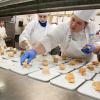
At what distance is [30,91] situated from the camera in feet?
2.99

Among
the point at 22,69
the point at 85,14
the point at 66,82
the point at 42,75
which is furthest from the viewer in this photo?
the point at 85,14

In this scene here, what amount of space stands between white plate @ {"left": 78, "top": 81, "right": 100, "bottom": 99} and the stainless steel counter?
28 mm

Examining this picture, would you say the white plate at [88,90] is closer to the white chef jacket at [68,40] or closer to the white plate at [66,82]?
the white plate at [66,82]

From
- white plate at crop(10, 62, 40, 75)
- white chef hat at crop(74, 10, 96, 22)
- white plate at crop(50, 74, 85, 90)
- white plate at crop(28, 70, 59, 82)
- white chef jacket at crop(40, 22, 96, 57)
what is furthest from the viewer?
white chef jacket at crop(40, 22, 96, 57)

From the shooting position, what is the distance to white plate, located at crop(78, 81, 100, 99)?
0.92 meters

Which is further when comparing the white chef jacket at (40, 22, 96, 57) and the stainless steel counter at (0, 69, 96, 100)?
the white chef jacket at (40, 22, 96, 57)

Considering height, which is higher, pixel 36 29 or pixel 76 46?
pixel 36 29

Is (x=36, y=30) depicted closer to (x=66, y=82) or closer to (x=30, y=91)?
(x=66, y=82)

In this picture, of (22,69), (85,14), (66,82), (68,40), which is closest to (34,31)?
(68,40)

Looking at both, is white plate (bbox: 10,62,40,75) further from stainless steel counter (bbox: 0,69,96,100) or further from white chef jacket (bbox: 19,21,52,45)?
white chef jacket (bbox: 19,21,52,45)

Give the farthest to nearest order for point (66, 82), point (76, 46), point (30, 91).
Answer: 1. point (76, 46)
2. point (66, 82)
3. point (30, 91)

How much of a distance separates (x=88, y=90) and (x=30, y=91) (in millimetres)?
A: 351

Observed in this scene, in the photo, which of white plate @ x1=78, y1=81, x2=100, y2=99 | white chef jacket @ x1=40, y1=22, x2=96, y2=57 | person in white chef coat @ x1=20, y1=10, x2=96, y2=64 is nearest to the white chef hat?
person in white chef coat @ x1=20, y1=10, x2=96, y2=64

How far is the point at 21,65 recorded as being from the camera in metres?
1.39
